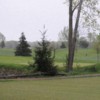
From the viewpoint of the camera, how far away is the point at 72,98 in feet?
49.1

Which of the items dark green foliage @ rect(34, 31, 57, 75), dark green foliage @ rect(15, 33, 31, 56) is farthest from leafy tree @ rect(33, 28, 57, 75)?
dark green foliage @ rect(15, 33, 31, 56)

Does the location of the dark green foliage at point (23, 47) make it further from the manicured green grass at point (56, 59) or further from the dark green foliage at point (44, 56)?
the dark green foliage at point (44, 56)

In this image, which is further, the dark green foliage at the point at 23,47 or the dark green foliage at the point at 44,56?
the dark green foliage at the point at 23,47

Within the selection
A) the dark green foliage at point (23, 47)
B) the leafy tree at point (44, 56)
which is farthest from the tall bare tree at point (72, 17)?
the dark green foliage at point (23, 47)

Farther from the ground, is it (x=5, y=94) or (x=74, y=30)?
(x=74, y=30)

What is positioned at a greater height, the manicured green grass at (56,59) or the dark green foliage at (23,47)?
the dark green foliage at (23,47)

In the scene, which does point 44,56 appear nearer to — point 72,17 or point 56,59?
point 72,17

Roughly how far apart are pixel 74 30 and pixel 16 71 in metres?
7.16

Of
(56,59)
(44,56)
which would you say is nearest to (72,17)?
(44,56)

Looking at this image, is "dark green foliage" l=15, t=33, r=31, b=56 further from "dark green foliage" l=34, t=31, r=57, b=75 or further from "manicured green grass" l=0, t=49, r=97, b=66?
"dark green foliage" l=34, t=31, r=57, b=75

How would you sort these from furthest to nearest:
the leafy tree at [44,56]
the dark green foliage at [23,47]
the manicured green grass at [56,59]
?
the dark green foliage at [23,47] < the manicured green grass at [56,59] < the leafy tree at [44,56]

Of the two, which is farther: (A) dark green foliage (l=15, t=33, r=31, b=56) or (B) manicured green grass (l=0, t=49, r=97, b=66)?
(A) dark green foliage (l=15, t=33, r=31, b=56)

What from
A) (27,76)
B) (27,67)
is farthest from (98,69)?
(27,76)

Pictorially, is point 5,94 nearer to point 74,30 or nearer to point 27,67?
point 27,67
